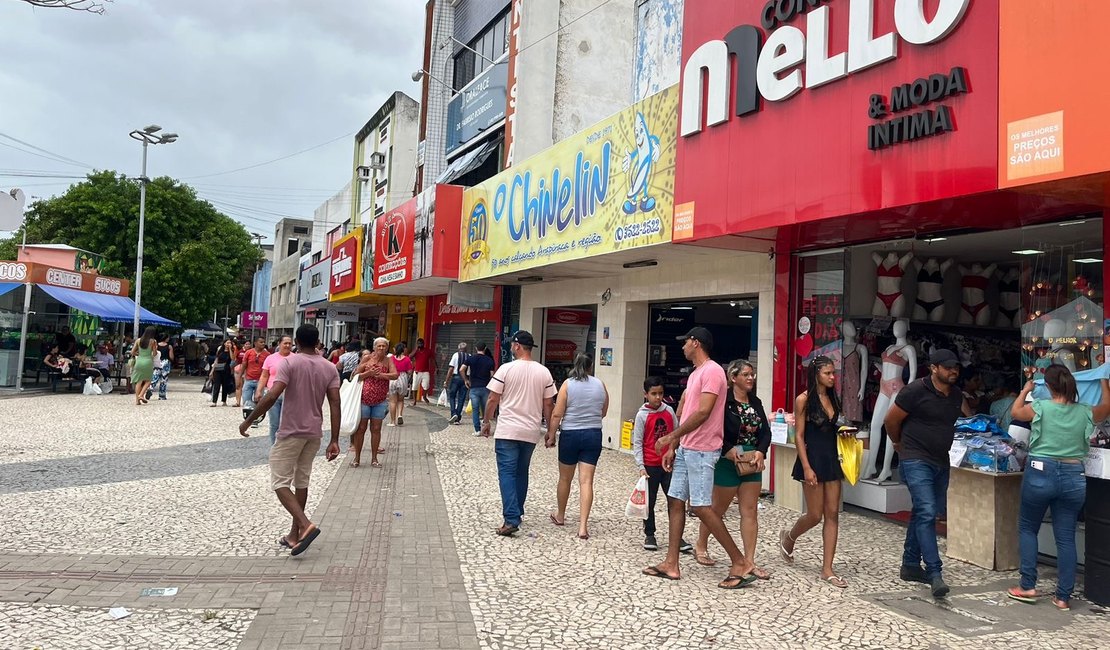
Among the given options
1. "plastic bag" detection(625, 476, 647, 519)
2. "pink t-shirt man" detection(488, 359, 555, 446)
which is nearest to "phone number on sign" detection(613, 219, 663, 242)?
"pink t-shirt man" detection(488, 359, 555, 446)

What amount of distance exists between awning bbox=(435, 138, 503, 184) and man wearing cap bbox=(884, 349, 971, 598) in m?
13.9

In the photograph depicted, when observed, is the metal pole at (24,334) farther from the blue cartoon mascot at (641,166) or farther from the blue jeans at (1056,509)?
the blue jeans at (1056,509)

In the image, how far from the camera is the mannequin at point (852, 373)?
8.29m

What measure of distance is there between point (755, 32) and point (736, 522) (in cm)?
457

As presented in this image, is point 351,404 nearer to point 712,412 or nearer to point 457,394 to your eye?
point 712,412

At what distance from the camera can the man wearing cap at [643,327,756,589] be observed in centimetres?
495

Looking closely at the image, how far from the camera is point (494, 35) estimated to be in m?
19.9

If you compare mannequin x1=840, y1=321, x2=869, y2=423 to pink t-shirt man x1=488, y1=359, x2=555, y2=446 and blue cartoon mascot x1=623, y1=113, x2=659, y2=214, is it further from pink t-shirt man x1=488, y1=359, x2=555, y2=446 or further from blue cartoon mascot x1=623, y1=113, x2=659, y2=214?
pink t-shirt man x1=488, y1=359, x2=555, y2=446

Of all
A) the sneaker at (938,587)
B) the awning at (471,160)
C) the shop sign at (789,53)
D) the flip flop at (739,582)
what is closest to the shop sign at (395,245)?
the awning at (471,160)

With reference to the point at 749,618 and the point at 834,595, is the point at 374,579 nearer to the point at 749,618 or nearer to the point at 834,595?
the point at 749,618

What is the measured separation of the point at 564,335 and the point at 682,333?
10.1 ft

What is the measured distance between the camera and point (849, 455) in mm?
5539

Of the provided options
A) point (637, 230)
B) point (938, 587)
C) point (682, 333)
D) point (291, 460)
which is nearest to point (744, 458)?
point (938, 587)

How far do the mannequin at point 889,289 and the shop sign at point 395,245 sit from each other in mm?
11004
